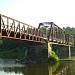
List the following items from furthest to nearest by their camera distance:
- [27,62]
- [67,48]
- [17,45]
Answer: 1. [17,45]
2. [67,48]
3. [27,62]

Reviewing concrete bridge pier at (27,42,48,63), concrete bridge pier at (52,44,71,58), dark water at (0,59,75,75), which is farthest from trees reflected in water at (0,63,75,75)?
concrete bridge pier at (52,44,71,58)

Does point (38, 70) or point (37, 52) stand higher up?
point (37, 52)

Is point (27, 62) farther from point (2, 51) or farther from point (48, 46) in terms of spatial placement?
point (2, 51)

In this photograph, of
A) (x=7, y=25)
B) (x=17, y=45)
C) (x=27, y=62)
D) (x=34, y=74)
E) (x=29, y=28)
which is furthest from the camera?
(x=17, y=45)

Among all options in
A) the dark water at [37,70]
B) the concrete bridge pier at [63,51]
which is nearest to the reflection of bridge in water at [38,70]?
the dark water at [37,70]

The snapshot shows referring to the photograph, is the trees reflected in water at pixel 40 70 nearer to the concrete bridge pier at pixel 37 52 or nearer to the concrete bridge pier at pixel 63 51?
the concrete bridge pier at pixel 37 52

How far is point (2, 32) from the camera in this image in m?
→ 45.2

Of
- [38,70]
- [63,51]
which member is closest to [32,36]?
[38,70]

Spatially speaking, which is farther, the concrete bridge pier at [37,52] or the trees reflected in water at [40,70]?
the concrete bridge pier at [37,52]

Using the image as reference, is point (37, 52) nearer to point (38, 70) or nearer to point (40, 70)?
point (40, 70)

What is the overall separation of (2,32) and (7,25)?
1420 millimetres

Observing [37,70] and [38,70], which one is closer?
[37,70]

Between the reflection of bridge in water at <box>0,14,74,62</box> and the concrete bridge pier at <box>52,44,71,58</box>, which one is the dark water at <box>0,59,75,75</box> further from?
the concrete bridge pier at <box>52,44,71,58</box>

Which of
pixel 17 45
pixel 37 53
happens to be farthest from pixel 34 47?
pixel 17 45
